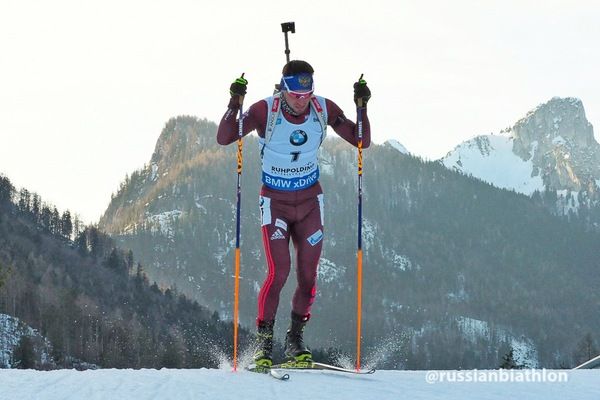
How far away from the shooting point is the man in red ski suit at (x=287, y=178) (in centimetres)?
909

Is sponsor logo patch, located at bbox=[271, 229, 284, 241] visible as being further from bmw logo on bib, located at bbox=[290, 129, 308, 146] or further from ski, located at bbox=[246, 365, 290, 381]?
ski, located at bbox=[246, 365, 290, 381]

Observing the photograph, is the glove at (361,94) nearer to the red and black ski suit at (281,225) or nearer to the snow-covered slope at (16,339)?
the red and black ski suit at (281,225)

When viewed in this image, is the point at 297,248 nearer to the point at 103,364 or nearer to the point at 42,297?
the point at 103,364

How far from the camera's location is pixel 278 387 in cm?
730

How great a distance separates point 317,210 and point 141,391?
10.5 ft

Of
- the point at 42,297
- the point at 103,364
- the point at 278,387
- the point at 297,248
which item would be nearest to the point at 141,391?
the point at 278,387

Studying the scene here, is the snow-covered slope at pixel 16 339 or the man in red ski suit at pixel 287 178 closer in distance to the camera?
the man in red ski suit at pixel 287 178

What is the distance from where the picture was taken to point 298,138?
9.20m

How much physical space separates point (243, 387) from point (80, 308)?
5445 inches

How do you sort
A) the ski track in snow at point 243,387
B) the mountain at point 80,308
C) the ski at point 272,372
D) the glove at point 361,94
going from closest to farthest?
the ski track in snow at point 243,387 → the ski at point 272,372 → the glove at point 361,94 → the mountain at point 80,308

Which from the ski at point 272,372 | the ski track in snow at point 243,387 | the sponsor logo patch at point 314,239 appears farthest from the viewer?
the sponsor logo patch at point 314,239

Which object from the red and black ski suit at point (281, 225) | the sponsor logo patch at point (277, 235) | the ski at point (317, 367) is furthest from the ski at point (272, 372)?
the sponsor logo patch at point (277, 235)

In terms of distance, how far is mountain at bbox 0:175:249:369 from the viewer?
119700 mm

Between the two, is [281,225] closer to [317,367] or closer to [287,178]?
Answer: [287,178]
